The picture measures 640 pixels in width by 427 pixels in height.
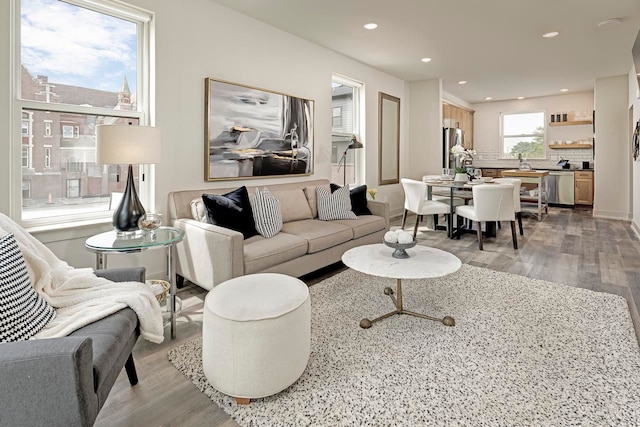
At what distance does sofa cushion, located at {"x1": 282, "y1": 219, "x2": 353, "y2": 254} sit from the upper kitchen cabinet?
5318mm

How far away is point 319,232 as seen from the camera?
3.47 m

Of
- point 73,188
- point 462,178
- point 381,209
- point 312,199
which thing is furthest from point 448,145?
point 73,188

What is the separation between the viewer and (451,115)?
8.58 m

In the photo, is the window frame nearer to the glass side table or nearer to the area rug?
the area rug

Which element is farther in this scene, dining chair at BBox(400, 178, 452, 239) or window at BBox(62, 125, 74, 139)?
dining chair at BBox(400, 178, 452, 239)

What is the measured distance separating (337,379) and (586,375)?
1280 mm

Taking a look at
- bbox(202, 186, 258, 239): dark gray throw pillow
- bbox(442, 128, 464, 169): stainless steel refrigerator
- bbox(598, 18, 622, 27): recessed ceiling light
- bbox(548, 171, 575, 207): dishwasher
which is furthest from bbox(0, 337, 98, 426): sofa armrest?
bbox(548, 171, 575, 207): dishwasher

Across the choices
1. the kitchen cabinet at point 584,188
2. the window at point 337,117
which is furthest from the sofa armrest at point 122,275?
the kitchen cabinet at point 584,188

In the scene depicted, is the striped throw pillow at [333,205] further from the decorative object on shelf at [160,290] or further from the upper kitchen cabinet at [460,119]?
the upper kitchen cabinet at [460,119]

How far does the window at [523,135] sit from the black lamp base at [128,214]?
8984 millimetres

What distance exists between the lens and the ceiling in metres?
3.68

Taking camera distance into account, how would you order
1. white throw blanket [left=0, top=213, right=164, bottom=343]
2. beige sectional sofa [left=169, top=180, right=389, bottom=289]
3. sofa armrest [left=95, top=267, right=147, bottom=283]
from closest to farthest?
white throw blanket [left=0, top=213, right=164, bottom=343] < sofa armrest [left=95, top=267, right=147, bottom=283] < beige sectional sofa [left=169, top=180, right=389, bottom=289]

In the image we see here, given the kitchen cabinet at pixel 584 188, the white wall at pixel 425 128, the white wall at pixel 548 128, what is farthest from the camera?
the white wall at pixel 548 128

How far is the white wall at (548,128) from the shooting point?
8.65m
